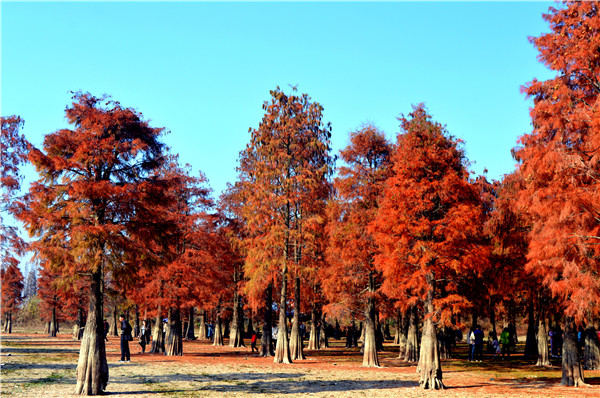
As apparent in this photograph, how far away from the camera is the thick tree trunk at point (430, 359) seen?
74.5ft

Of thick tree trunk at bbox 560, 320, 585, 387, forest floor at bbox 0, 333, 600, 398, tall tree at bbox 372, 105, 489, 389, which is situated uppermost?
tall tree at bbox 372, 105, 489, 389

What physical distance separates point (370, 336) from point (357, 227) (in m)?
7.20

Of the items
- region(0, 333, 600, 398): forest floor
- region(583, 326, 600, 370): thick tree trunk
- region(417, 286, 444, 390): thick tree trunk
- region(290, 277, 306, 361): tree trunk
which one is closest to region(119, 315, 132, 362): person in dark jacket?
region(0, 333, 600, 398): forest floor

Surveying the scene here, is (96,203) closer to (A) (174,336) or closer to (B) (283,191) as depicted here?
(B) (283,191)

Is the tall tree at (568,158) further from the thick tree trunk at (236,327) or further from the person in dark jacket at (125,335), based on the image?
the thick tree trunk at (236,327)

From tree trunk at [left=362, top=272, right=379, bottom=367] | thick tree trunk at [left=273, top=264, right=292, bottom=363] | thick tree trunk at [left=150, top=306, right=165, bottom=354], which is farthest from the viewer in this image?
thick tree trunk at [left=150, top=306, right=165, bottom=354]

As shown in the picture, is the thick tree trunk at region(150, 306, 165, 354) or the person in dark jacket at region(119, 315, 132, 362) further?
the thick tree trunk at region(150, 306, 165, 354)

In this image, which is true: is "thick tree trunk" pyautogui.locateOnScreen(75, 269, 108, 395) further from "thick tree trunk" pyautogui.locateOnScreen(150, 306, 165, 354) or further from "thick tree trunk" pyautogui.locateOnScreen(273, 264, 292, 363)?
"thick tree trunk" pyautogui.locateOnScreen(150, 306, 165, 354)

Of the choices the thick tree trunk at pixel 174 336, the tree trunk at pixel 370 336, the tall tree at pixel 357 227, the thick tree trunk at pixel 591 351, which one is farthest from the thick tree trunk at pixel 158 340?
the thick tree trunk at pixel 591 351

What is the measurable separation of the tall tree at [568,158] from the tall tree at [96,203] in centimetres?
1433

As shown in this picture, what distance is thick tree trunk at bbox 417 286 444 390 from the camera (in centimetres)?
2270

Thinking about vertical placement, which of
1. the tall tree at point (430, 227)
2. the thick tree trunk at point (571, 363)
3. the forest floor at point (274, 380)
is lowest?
the forest floor at point (274, 380)

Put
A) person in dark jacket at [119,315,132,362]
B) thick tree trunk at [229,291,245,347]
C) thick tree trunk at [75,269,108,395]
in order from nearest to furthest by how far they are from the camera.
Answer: thick tree trunk at [75,269,108,395], person in dark jacket at [119,315,132,362], thick tree trunk at [229,291,245,347]

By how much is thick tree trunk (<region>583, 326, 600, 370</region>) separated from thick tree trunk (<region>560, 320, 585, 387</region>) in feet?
34.8
